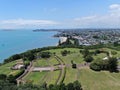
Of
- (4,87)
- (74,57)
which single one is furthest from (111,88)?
(74,57)

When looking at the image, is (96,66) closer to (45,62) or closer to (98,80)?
(98,80)

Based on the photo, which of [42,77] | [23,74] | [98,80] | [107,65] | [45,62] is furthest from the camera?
[45,62]

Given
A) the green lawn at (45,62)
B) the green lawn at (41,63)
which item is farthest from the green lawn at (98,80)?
the green lawn at (41,63)

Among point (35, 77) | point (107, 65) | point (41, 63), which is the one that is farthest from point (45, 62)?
point (107, 65)

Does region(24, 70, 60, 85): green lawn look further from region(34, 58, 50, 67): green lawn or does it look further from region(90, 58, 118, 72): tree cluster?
region(90, 58, 118, 72): tree cluster

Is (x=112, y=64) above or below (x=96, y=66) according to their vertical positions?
above

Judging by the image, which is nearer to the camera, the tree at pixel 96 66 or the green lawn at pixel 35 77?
the green lawn at pixel 35 77

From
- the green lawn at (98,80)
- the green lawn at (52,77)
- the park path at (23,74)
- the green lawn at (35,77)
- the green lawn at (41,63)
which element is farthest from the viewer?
the green lawn at (41,63)

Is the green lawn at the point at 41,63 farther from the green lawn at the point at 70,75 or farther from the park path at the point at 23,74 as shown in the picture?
the green lawn at the point at 70,75

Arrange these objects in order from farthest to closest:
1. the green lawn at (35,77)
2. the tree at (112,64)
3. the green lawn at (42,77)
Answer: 1. the tree at (112,64)
2. the green lawn at (35,77)
3. the green lawn at (42,77)

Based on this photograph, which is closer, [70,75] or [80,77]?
[80,77]

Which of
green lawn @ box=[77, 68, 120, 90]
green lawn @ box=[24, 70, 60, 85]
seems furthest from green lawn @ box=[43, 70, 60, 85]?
green lawn @ box=[77, 68, 120, 90]

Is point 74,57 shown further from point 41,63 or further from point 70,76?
point 70,76
